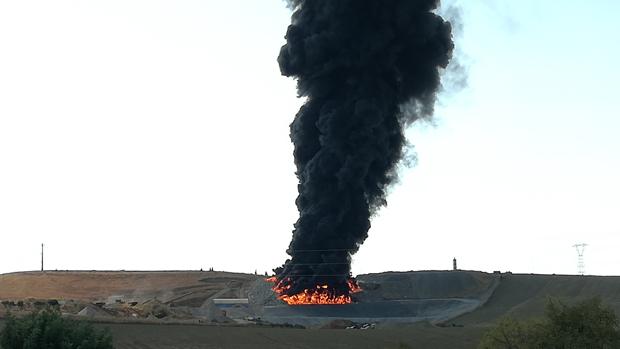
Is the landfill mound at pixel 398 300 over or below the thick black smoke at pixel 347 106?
below

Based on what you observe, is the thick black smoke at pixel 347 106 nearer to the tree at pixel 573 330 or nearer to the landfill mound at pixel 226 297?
the landfill mound at pixel 226 297

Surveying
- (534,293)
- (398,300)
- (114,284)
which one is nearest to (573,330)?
(398,300)

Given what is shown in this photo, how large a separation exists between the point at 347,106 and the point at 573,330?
59.5 meters

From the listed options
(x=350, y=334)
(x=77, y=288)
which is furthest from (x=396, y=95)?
(x=77, y=288)

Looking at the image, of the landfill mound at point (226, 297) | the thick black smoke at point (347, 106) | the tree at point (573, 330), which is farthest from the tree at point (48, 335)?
the thick black smoke at point (347, 106)

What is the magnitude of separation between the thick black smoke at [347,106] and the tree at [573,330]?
53.8 metres

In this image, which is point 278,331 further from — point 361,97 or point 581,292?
point 581,292

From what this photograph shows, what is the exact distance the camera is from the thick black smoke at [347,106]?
9856 cm

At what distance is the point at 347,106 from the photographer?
328 ft

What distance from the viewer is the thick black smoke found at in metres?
98.6

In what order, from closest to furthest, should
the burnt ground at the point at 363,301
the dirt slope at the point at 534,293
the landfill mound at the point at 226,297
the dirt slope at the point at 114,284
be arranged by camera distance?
the burnt ground at the point at 363,301
the landfill mound at the point at 226,297
the dirt slope at the point at 534,293
the dirt slope at the point at 114,284

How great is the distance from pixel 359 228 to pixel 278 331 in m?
27.8

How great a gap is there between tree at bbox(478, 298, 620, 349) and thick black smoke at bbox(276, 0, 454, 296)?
5377cm

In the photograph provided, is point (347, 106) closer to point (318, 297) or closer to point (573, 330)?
point (318, 297)
